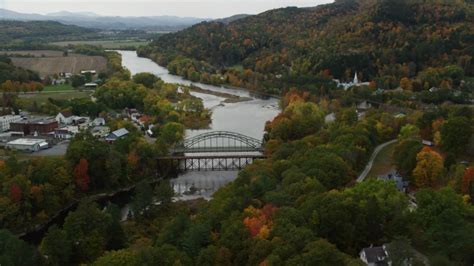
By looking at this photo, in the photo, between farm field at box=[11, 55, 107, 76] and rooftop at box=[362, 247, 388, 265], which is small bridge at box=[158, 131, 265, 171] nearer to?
rooftop at box=[362, 247, 388, 265]

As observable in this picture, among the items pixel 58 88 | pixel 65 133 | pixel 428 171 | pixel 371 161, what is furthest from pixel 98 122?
pixel 428 171

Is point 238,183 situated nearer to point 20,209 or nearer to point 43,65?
point 20,209

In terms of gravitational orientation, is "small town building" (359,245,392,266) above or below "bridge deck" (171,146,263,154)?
above

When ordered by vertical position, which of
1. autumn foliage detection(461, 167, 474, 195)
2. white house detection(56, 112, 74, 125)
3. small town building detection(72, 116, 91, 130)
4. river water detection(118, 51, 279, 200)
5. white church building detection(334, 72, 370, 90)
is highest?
autumn foliage detection(461, 167, 474, 195)

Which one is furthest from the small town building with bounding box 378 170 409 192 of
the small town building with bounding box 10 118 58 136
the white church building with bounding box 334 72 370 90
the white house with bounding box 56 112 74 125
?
the white church building with bounding box 334 72 370 90

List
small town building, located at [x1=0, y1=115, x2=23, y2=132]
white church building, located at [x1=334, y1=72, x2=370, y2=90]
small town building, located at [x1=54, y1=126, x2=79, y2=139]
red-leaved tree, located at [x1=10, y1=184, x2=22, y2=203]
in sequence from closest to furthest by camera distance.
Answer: red-leaved tree, located at [x1=10, y1=184, x2=22, y2=203] < small town building, located at [x1=54, y1=126, x2=79, y2=139] < small town building, located at [x1=0, y1=115, x2=23, y2=132] < white church building, located at [x1=334, y1=72, x2=370, y2=90]
